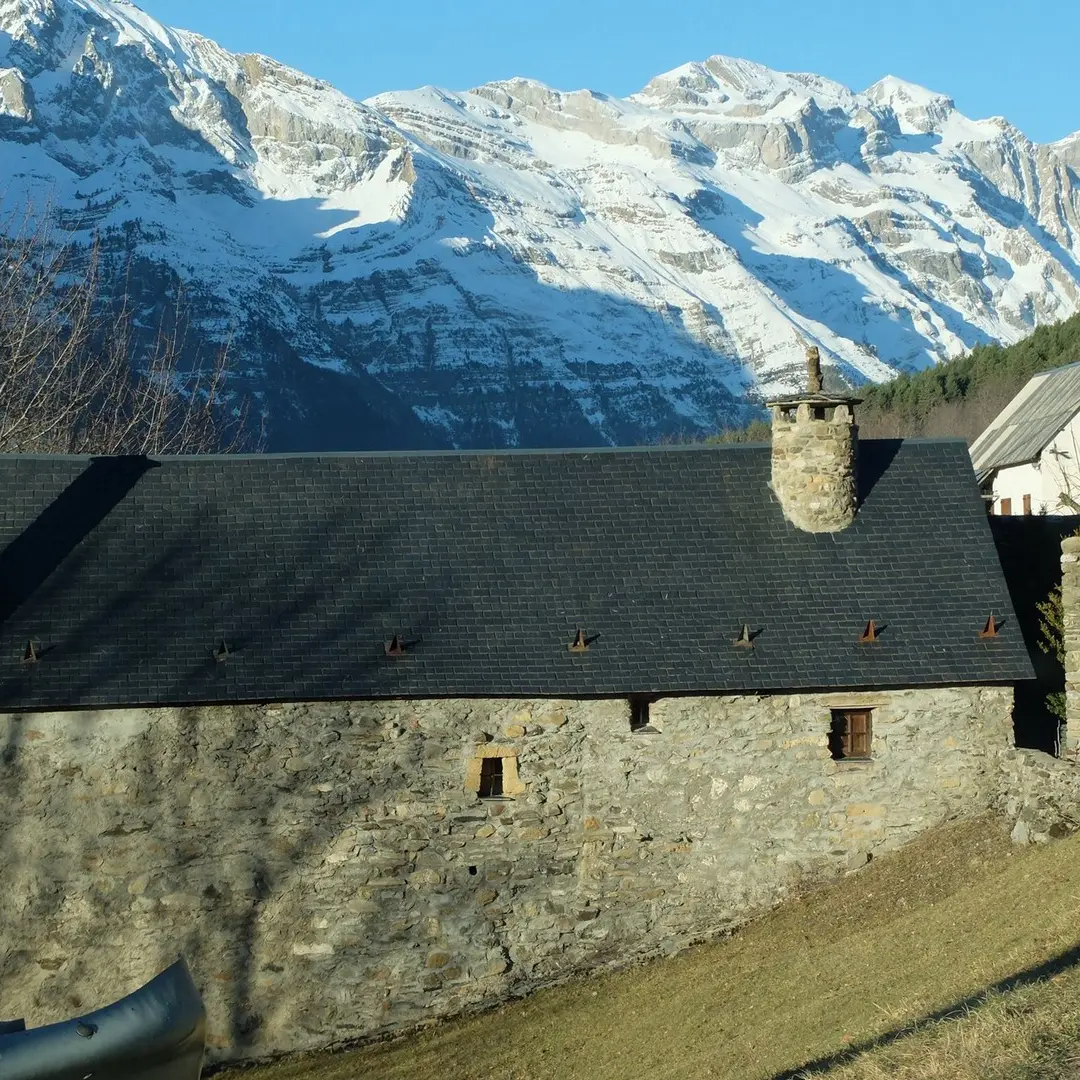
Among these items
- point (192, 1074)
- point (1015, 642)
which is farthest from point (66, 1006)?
point (1015, 642)

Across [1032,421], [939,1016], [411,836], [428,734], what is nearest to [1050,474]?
[1032,421]

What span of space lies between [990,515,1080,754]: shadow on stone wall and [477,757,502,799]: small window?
7434 mm

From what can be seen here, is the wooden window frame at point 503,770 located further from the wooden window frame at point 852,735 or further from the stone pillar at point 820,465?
the stone pillar at point 820,465

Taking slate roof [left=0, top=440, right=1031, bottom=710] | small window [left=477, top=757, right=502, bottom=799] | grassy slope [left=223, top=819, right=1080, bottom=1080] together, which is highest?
slate roof [left=0, top=440, right=1031, bottom=710]

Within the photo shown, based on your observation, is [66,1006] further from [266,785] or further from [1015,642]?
[1015,642]

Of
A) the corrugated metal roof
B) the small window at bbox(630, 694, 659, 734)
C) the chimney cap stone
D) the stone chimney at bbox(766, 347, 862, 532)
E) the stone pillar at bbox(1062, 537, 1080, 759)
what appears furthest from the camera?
the corrugated metal roof

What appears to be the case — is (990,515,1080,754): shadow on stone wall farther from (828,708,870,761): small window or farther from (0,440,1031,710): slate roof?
(828,708,870,761): small window

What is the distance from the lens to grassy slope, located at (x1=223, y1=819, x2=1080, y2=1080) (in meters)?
13.6

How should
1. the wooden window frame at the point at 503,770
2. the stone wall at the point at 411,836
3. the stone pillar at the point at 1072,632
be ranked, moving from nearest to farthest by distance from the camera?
the stone wall at the point at 411,836 → the wooden window frame at the point at 503,770 → the stone pillar at the point at 1072,632

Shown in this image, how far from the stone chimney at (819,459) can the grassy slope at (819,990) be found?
174 inches

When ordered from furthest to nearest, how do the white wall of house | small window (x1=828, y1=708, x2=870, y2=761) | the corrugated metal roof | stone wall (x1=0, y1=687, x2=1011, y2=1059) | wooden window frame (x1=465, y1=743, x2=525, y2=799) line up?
1. the corrugated metal roof
2. the white wall of house
3. small window (x1=828, y1=708, x2=870, y2=761)
4. wooden window frame (x1=465, y1=743, x2=525, y2=799)
5. stone wall (x1=0, y1=687, x2=1011, y2=1059)

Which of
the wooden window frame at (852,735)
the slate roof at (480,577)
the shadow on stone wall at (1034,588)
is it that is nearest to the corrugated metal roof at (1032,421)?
the shadow on stone wall at (1034,588)

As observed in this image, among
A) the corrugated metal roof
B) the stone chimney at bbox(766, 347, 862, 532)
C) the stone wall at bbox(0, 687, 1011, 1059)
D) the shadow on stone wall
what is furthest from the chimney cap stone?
the corrugated metal roof

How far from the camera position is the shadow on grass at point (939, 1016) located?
11.8 m
